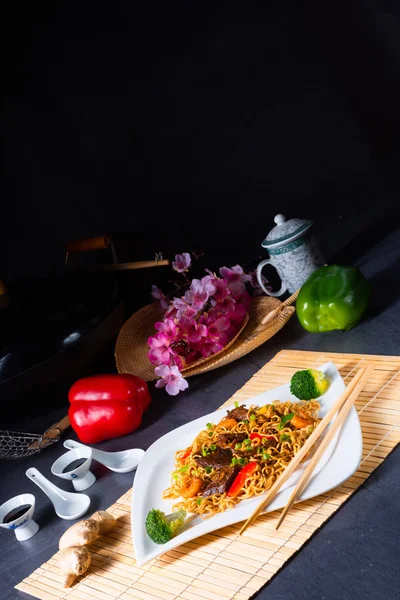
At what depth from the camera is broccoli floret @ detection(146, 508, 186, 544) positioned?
158 cm

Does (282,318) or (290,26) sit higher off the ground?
(290,26)

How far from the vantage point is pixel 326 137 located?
340 cm

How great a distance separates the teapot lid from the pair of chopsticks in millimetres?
962

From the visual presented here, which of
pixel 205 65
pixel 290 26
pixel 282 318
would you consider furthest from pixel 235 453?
pixel 290 26

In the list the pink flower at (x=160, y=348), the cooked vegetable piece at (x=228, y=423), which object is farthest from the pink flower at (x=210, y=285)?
the cooked vegetable piece at (x=228, y=423)

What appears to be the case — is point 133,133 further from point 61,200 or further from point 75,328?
point 75,328

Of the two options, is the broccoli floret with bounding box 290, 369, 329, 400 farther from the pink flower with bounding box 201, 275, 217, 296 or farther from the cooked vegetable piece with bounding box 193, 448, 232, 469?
the pink flower with bounding box 201, 275, 217, 296

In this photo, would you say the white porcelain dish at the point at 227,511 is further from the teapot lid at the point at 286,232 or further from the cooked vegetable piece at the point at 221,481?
the teapot lid at the point at 286,232

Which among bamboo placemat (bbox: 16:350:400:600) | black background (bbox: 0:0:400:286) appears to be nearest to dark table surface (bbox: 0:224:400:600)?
bamboo placemat (bbox: 16:350:400:600)

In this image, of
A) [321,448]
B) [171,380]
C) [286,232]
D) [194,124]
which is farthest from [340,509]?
[194,124]

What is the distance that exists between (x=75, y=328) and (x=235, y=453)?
2.80 feet

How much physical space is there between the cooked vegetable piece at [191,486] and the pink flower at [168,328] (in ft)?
2.53

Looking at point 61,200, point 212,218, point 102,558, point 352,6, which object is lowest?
point 102,558

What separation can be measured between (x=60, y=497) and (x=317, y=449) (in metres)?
0.83
